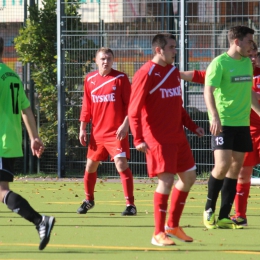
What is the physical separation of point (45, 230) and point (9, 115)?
1062mm

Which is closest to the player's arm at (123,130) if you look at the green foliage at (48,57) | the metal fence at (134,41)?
the metal fence at (134,41)

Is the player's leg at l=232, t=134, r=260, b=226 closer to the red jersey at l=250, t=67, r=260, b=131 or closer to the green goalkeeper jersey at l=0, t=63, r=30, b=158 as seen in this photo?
the red jersey at l=250, t=67, r=260, b=131

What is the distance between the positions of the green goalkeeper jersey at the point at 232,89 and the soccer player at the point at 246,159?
1.11ft

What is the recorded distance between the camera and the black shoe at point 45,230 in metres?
6.96

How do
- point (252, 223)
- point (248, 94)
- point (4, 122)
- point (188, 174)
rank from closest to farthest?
point (4, 122), point (188, 174), point (248, 94), point (252, 223)

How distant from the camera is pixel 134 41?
52.4 ft

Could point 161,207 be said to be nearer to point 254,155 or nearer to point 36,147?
point 36,147

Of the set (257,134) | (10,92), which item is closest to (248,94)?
(257,134)

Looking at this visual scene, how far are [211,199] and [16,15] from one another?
925 cm

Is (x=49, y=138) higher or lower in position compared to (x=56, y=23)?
lower

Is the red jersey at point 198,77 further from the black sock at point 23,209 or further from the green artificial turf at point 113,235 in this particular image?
the black sock at point 23,209

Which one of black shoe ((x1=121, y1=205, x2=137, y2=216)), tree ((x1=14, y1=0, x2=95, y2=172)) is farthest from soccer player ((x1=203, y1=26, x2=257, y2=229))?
tree ((x1=14, y1=0, x2=95, y2=172))

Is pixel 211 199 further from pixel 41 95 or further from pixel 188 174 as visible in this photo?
pixel 41 95

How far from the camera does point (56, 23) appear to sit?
16875 millimetres
